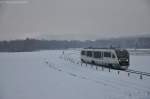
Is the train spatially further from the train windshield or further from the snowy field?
the snowy field

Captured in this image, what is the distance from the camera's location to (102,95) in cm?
345

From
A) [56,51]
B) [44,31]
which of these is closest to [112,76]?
[56,51]

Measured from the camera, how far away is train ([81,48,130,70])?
11.5ft

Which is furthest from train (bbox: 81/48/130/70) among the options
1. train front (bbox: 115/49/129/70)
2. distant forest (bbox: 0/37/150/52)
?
distant forest (bbox: 0/37/150/52)

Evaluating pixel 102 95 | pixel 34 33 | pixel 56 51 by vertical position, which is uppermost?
pixel 34 33

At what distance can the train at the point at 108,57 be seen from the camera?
351 centimetres

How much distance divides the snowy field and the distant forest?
103mm

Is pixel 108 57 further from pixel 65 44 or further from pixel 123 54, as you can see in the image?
pixel 65 44

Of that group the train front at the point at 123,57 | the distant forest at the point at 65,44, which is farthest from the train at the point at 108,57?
the distant forest at the point at 65,44

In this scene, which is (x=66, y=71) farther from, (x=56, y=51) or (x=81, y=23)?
(x=81, y=23)

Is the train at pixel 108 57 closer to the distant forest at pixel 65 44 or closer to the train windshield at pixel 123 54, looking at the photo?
the train windshield at pixel 123 54

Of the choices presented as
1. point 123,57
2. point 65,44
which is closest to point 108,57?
point 123,57

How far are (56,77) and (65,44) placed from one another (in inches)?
23.7

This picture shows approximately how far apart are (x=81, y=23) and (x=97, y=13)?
333 mm
